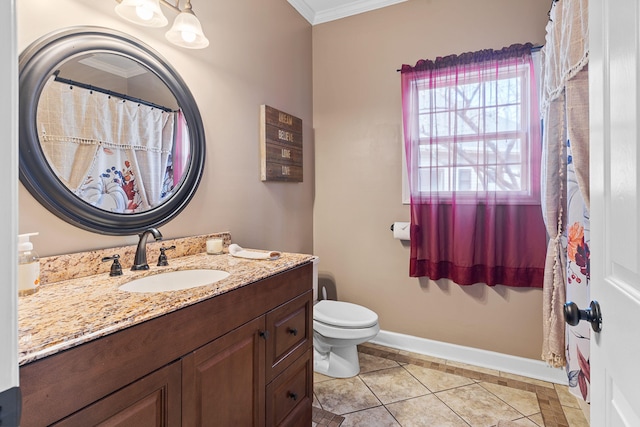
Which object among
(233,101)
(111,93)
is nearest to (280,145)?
(233,101)

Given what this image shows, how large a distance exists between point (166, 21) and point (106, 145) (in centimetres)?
Result: 58

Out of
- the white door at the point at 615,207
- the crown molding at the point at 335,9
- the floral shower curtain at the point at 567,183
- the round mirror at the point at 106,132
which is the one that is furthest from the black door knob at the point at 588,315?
the crown molding at the point at 335,9

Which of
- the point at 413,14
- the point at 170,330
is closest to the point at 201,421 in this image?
the point at 170,330

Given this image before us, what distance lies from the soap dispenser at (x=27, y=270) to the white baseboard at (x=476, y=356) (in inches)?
89.0

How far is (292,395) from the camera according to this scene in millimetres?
1412

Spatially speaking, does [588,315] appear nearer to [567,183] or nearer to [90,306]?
[567,183]

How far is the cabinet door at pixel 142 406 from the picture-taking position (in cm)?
69

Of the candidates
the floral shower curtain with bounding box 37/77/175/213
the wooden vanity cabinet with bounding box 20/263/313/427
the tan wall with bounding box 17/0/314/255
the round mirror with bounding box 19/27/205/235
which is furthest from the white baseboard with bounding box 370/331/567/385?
the floral shower curtain with bounding box 37/77/175/213

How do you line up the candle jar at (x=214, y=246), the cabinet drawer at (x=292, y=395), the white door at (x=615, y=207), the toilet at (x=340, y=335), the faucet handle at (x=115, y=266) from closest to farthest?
the white door at (x=615, y=207) → the faucet handle at (x=115, y=266) → the cabinet drawer at (x=292, y=395) → the candle jar at (x=214, y=246) → the toilet at (x=340, y=335)

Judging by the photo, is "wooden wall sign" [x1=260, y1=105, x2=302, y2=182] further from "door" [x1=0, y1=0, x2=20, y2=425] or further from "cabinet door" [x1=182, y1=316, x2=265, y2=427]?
"door" [x1=0, y1=0, x2=20, y2=425]

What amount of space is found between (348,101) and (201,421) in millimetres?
2379

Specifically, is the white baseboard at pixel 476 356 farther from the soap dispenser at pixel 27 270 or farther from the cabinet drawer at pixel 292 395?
the soap dispenser at pixel 27 270

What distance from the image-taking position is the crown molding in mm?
2465

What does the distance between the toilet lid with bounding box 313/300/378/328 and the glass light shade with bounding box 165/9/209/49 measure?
1711 millimetres
